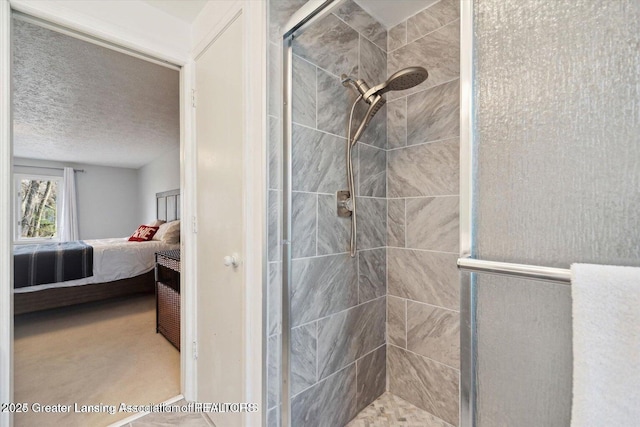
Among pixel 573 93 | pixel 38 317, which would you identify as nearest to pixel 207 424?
pixel 573 93

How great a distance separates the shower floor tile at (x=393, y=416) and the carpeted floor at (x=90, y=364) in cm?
116

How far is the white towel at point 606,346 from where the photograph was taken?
38 centimetres

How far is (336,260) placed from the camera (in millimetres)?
1394

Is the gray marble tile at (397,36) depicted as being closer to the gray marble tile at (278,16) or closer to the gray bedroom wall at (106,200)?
the gray marble tile at (278,16)

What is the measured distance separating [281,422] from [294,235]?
2.61 ft

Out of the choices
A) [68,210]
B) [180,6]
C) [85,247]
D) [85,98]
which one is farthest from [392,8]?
[68,210]

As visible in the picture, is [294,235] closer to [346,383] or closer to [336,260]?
[336,260]

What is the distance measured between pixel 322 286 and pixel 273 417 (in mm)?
574

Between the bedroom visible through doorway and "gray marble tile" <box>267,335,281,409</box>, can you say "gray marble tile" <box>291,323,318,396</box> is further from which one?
the bedroom visible through doorway

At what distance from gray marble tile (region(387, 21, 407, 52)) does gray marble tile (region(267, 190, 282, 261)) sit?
4.28ft

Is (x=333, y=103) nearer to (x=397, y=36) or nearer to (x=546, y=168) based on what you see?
(x=397, y=36)

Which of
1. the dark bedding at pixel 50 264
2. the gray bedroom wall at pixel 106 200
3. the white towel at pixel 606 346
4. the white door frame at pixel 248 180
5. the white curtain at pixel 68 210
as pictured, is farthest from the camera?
the gray bedroom wall at pixel 106 200

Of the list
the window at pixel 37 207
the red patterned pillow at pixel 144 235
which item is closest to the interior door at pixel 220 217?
the red patterned pillow at pixel 144 235

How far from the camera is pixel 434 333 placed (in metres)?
1.50
